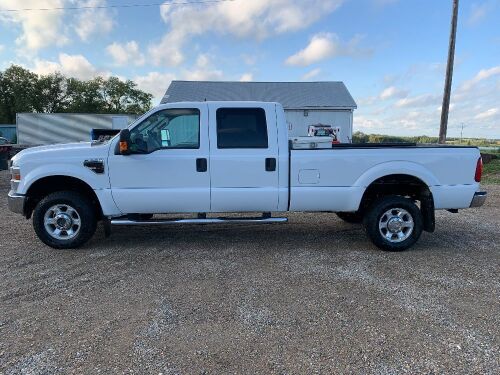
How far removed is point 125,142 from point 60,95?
182 ft

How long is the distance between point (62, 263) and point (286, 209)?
3.05m

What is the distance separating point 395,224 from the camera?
5328 mm

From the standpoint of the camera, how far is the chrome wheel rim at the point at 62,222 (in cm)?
520

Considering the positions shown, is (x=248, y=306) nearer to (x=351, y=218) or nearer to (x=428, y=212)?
(x=428, y=212)

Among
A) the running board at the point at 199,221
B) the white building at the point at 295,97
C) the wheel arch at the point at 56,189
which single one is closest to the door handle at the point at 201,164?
the running board at the point at 199,221

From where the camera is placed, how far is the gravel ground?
2.74 metres

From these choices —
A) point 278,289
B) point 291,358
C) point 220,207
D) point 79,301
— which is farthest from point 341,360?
point 220,207

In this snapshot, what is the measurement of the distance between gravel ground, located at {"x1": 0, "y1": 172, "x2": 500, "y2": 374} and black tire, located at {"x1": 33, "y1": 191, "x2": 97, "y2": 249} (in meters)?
0.17

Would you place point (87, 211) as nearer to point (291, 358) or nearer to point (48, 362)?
point (48, 362)

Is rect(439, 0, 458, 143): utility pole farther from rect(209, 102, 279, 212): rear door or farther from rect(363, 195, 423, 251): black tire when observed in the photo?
rect(209, 102, 279, 212): rear door

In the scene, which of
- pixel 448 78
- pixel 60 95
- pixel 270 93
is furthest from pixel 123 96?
pixel 448 78

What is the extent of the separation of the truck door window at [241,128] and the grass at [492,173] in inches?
446

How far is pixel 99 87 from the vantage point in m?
55.5

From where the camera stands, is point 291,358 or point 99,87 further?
point 99,87
